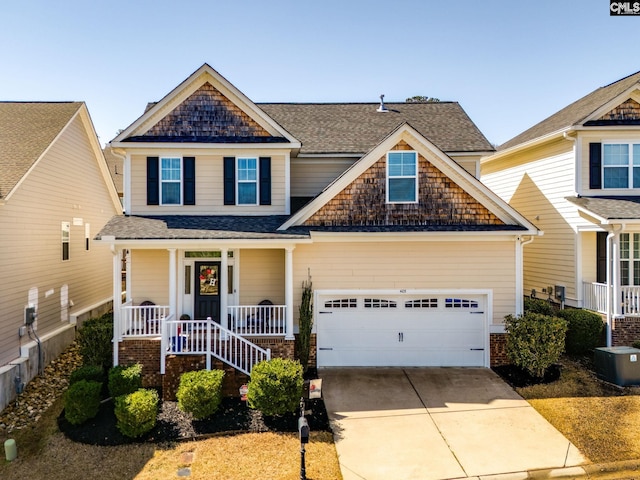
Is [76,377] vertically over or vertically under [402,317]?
under

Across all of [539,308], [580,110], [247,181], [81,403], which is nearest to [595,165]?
[580,110]

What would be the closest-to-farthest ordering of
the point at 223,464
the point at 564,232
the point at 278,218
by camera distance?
1. the point at 223,464
2. the point at 278,218
3. the point at 564,232

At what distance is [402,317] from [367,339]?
1.22m

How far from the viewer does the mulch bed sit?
10.9m

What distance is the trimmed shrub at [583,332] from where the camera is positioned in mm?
12570

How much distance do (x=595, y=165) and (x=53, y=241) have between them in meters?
18.6

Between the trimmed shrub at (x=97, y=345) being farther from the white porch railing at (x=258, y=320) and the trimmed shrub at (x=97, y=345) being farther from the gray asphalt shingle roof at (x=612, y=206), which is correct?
the gray asphalt shingle roof at (x=612, y=206)

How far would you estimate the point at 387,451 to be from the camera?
7863 mm

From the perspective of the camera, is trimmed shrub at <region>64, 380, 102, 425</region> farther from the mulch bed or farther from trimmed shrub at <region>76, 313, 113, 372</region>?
the mulch bed

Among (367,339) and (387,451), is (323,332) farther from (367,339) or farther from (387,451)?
(387,451)

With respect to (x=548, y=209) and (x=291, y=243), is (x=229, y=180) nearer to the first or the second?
(x=291, y=243)

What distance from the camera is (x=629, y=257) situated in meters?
13.8

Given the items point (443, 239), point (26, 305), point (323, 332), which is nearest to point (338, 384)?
point (323, 332)

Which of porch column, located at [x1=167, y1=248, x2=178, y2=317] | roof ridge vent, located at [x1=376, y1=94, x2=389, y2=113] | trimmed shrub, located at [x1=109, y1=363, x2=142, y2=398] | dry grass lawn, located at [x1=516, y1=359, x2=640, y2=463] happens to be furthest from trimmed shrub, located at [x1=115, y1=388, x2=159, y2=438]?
roof ridge vent, located at [x1=376, y1=94, x2=389, y2=113]
